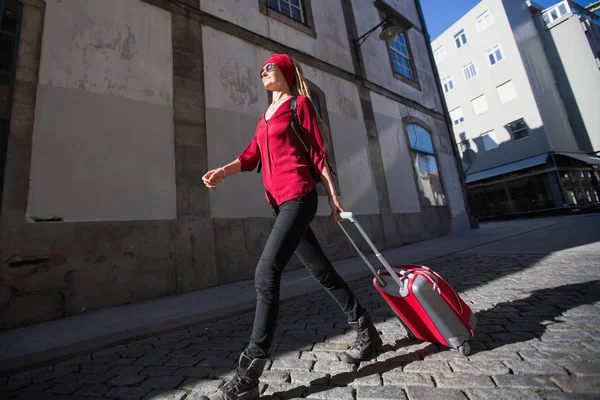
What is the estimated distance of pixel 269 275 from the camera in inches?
61.0

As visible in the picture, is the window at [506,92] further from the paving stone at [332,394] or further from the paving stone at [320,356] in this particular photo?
the paving stone at [332,394]

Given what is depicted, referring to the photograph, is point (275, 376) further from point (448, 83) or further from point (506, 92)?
point (448, 83)

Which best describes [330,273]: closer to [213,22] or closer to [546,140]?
[213,22]

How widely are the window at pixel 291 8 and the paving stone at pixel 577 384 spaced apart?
339 inches

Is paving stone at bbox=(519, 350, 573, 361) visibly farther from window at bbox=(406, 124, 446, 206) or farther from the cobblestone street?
window at bbox=(406, 124, 446, 206)

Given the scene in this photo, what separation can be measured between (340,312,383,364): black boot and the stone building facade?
3.49 m

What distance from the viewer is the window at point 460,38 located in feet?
75.5

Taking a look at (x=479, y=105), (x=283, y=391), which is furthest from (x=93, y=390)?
(x=479, y=105)

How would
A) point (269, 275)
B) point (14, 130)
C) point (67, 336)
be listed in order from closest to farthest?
point (269, 275)
point (67, 336)
point (14, 130)

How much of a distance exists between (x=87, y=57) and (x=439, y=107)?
482 inches

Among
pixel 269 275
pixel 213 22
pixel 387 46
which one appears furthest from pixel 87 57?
pixel 387 46

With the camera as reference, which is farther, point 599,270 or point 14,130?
point 14,130

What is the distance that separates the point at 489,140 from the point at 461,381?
78.0 ft

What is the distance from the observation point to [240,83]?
6.10 meters
